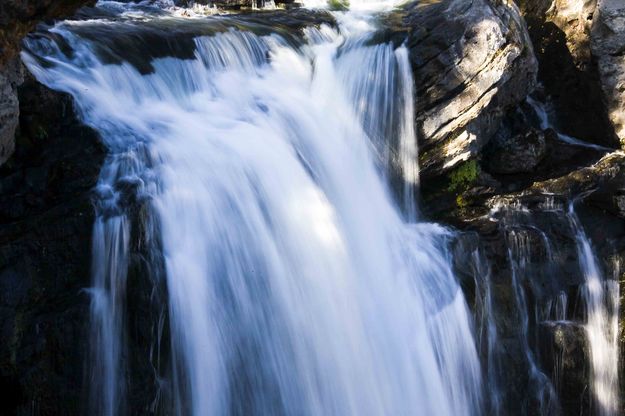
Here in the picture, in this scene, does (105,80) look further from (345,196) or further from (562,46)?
(562,46)

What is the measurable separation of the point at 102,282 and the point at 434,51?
492cm

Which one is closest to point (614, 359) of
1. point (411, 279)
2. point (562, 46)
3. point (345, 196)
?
point (411, 279)

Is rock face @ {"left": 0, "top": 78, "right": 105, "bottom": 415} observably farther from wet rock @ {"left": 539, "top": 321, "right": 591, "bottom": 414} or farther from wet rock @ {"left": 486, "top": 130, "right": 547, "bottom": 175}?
wet rock @ {"left": 486, "top": 130, "right": 547, "bottom": 175}

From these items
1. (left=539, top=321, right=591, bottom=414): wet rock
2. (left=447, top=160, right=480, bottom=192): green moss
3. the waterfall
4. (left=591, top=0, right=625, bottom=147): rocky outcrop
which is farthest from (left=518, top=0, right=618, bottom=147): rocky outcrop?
(left=539, top=321, right=591, bottom=414): wet rock

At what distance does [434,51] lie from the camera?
23.7ft

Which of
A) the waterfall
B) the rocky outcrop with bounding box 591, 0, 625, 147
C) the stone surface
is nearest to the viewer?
the stone surface

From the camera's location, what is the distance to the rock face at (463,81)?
279 inches

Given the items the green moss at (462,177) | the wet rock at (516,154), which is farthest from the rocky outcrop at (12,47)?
the wet rock at (516,154)

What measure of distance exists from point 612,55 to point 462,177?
114 inches

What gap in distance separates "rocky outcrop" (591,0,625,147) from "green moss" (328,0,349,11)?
3896mm

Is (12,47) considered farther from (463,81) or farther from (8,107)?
(463,81)

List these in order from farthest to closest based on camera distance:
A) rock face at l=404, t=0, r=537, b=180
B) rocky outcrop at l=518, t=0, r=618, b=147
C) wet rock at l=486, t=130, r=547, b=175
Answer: rocky outcrop at l=518, t=0, r=618, b=147, wet rock at l=486, t=130, r=547, b=175, rock face at l=404, t=0, r=537, b=180

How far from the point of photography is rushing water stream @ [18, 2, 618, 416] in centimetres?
435

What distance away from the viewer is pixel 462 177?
7.14 m
